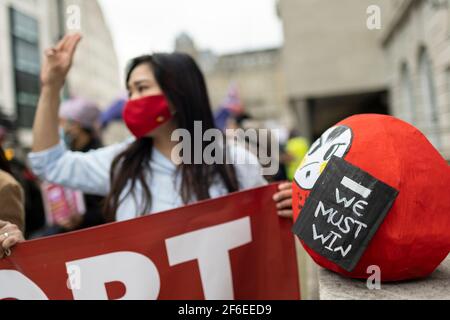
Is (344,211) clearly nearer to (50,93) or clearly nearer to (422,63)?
(50,93)

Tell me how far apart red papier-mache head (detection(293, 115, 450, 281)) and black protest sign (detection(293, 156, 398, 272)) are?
0.02 meters

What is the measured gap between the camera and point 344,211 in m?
1.31

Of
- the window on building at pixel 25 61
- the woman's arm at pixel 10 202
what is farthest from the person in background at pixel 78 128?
the window on building at pixel 25 61

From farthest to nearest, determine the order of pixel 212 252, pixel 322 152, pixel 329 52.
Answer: pixel 329 52 < pixel 212 252 < pixel 322 152

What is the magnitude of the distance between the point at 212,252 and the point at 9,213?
2.69 feet

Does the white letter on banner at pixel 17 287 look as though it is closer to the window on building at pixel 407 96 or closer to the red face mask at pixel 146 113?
the red face mask at pixel 146 113

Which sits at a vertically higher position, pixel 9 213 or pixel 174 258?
pixel 9 213

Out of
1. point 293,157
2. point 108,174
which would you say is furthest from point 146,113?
point 293,157

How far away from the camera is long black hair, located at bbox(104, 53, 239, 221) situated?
7.69ft

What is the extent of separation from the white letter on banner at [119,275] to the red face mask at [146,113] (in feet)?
2.36

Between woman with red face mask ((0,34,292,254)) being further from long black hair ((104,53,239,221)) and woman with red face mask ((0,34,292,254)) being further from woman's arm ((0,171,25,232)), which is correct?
woman's arm ((0,171,25,232))

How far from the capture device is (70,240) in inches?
75.3

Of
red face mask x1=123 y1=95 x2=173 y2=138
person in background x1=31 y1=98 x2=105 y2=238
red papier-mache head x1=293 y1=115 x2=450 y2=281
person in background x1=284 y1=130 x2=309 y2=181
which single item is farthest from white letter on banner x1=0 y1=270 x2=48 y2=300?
person in background x1=284 y1=130 x2=309 y2=181

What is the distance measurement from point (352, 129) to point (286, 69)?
1603 centimetres
